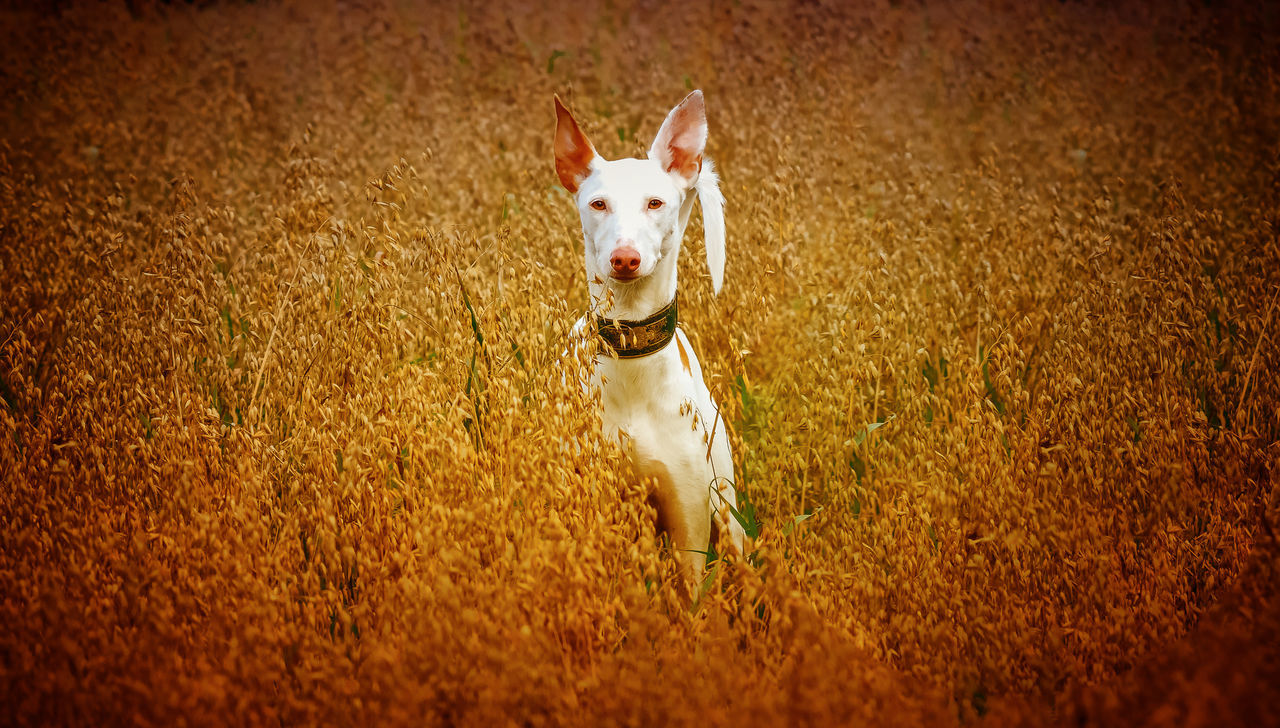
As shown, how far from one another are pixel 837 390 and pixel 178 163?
14.2ft

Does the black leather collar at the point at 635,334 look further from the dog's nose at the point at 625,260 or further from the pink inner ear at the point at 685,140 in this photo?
the pink inner ear at the point at 685,140

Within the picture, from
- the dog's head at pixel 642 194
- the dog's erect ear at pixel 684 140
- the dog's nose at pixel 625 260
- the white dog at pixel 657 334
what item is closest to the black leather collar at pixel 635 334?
the white dog at pixel 657 334

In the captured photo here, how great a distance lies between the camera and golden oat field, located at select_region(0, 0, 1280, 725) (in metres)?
1.72

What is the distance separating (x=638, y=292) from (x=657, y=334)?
14 centimetres

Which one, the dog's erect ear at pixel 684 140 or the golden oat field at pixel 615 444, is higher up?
the dog's erect ear at pixel 684 140

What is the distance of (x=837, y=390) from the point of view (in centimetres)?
303

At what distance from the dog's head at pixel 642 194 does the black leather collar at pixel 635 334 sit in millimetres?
145

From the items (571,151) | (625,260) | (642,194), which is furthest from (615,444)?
(571,151)

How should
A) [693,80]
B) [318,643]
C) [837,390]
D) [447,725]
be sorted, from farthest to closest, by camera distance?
[693,80] → [837,390] → [318,643] → [447,725]

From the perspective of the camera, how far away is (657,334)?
7.83ft

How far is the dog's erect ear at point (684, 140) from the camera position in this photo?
95.3 inches

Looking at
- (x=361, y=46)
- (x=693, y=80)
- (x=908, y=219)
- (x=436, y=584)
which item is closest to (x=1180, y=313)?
(x=908, y=219)

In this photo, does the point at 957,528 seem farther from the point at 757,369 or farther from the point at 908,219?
the point at 908,219

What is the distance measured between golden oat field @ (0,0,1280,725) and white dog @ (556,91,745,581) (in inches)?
6.5
